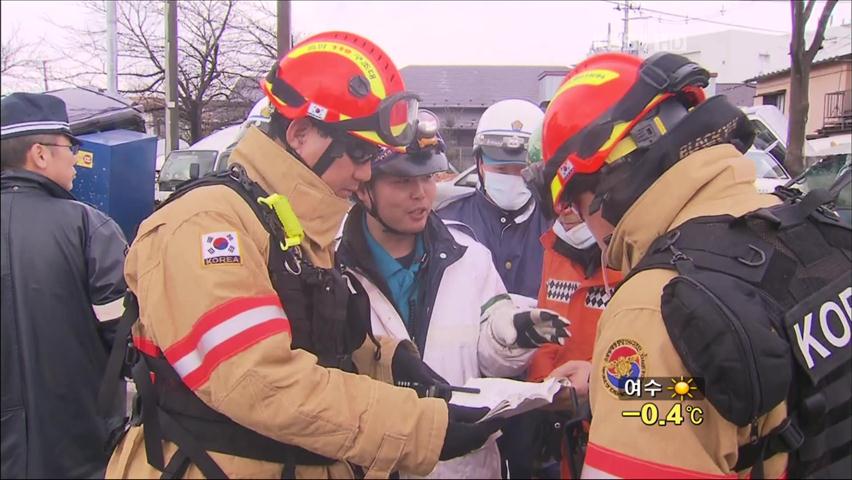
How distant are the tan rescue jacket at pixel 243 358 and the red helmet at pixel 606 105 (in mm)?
775

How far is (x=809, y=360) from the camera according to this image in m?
1.36

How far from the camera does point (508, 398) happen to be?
6.35 feet

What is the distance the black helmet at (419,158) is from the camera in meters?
2.96

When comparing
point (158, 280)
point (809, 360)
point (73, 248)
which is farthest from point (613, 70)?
point (73, 248)

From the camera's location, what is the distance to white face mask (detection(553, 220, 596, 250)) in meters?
2.78

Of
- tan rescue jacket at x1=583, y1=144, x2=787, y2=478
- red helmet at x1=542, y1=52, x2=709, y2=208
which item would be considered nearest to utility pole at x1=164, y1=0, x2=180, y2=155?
red helmet at x1=542, y1=52, x2=709, y2=208

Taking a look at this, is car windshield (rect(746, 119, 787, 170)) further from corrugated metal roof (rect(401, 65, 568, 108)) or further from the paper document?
corrugated metal roof (rect(401, 65, 568, 108))

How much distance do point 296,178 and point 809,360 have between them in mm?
1404

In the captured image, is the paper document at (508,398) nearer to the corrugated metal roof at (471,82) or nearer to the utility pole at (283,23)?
the utility pole at (283,23)

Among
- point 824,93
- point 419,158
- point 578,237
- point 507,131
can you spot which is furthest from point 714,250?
point 824,93

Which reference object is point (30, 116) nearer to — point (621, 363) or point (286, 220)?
point (286, 220)

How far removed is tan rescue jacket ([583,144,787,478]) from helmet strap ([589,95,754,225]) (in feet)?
0.11

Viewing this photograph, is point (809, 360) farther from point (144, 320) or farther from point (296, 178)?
point (144, 320)
